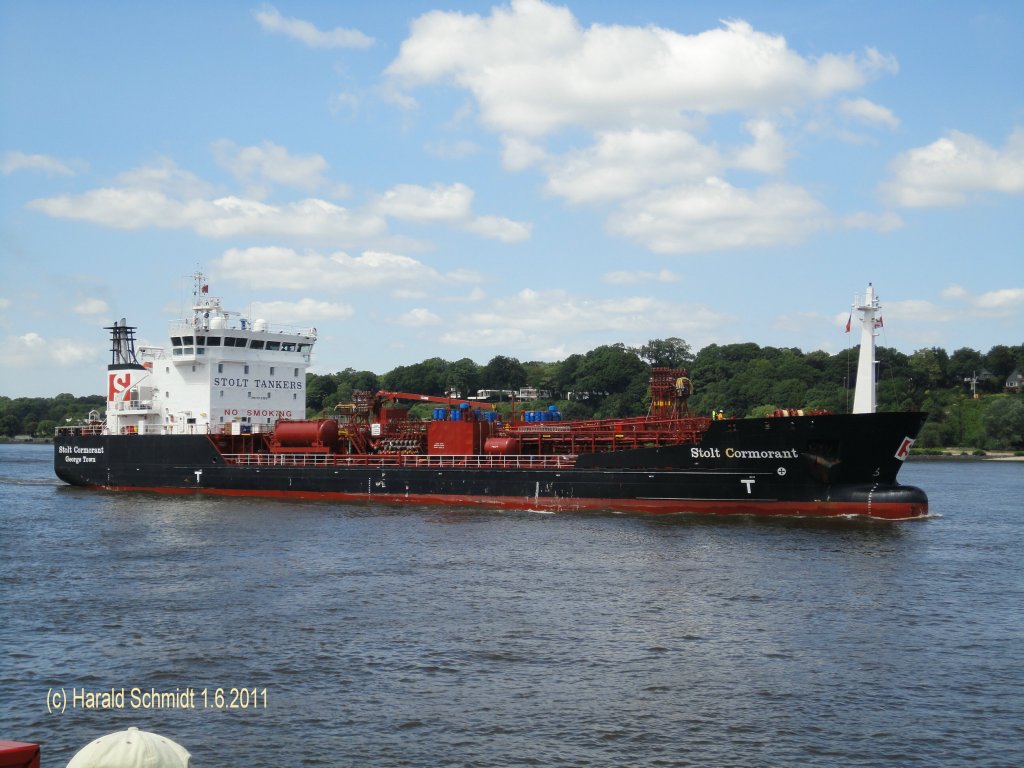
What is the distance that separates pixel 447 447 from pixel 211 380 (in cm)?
1418

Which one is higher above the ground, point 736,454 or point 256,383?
point 256,383

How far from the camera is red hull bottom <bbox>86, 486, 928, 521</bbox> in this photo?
31125mm

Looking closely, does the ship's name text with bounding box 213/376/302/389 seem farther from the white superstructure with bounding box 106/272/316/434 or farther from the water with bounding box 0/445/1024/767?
the water with bounding box 0/445/1024/767

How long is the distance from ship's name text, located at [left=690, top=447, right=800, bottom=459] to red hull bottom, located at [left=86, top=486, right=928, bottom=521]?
5.29 feet

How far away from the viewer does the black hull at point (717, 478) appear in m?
30.8

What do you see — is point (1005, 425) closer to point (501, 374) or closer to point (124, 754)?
point (501, 374)

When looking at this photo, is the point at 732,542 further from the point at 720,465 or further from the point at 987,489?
the point at 987,489

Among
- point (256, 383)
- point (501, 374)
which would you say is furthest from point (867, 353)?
point (501, 374)

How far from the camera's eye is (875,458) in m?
30.9

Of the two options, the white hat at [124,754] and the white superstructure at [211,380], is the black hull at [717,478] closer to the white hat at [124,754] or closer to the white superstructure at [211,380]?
the white superstructure at [211,380]

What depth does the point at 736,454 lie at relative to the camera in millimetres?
31891

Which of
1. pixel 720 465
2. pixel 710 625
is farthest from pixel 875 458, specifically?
pixel 710 625

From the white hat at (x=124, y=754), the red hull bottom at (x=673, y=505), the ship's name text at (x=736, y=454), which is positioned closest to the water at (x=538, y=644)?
the red hull bottom at (x=673, y=505)

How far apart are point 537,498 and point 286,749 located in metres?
24.3
